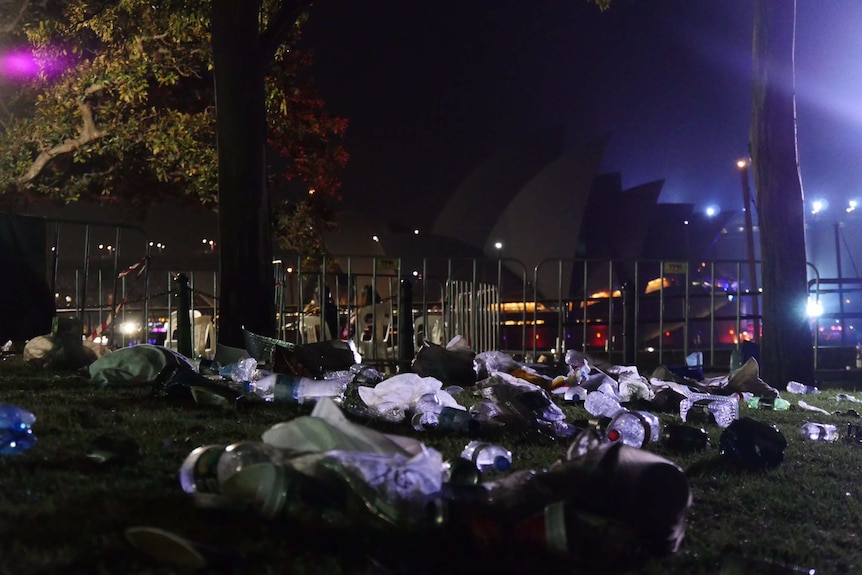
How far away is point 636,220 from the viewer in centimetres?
2902

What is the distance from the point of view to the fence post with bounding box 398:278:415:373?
6.95 metres

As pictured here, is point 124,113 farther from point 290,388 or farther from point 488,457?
point 488,457

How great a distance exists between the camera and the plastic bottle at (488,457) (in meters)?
2.95

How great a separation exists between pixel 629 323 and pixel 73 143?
10.1 meters

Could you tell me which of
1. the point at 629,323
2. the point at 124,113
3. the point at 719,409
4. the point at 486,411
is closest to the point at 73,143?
the point at 124,113

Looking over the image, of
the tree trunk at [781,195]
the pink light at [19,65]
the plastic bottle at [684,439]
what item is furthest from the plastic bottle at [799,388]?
the pink light at [19,65]

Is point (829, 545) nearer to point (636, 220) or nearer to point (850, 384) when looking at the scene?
point (850, 384)

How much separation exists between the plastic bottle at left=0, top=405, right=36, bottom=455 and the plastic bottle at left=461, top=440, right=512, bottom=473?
1596mm

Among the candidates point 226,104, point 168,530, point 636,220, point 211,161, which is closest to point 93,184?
point 211,161

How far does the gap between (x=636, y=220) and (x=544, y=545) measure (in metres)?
28.3

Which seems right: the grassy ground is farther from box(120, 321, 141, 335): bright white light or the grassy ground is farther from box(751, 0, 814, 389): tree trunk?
box(120, 321, 141, 335): bright white light

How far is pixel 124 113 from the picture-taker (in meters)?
13.2

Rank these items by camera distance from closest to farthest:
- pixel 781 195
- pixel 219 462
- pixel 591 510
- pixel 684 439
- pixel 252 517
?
pixel 252 517 → pixel 591 510 → pixel 219 462 → pixel 684 439 → pixel 781 195

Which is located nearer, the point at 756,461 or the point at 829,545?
the point at 829,545
